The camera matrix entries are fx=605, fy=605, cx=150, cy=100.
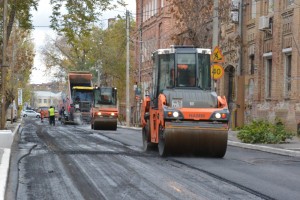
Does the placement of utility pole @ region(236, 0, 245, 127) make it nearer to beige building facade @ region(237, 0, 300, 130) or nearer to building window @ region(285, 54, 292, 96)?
beige building facade @ region(237, 0, 300, 130)

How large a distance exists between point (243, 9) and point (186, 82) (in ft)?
62.1

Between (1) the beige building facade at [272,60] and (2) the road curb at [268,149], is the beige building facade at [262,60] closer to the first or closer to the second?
(1) the beige building facade at [272,60]

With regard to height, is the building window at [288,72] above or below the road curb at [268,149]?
above

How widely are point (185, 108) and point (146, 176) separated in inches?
181

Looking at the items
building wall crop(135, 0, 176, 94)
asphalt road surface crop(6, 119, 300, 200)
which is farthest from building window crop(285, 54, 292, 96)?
building wall crop(135, 0, 176, 94)

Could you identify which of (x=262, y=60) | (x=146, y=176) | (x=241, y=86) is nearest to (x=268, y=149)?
(x=146, y=176)

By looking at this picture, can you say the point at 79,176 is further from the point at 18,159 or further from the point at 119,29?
the point at 119,29

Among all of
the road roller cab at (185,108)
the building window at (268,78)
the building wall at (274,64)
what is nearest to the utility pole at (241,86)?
the building wall at (274,64)

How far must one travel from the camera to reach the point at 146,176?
12195mm

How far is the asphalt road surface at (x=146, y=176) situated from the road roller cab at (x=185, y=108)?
471mm

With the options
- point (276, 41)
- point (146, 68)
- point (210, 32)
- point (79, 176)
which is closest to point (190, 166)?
point (79, 176)

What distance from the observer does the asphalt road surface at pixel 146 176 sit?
395 inches

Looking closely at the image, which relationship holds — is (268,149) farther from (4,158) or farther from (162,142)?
(4,158)

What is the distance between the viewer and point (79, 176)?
12109 mm
